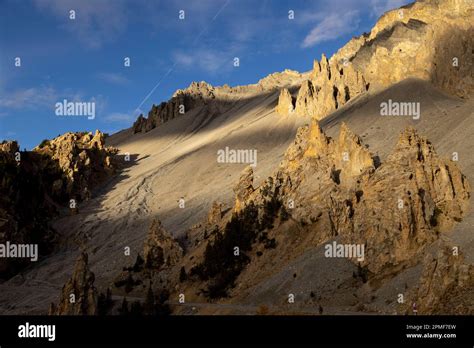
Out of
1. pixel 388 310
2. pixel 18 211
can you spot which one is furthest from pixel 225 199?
pixel 388 310

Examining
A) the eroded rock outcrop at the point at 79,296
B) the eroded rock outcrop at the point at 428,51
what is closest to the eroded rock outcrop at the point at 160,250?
the eroded rock outcrop at the point at 79,296

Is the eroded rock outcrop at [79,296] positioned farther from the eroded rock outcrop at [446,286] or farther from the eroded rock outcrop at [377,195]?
the eroded rock outcrop at [446,286]

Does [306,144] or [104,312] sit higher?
[306,144]

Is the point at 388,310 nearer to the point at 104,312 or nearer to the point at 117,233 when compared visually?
the point at 104,312

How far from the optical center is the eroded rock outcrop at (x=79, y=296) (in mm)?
32625

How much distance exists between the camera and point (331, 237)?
3550 centimetres

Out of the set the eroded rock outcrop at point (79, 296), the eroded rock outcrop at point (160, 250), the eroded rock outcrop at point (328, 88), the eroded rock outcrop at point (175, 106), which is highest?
the eroded rock outcrop at point (175, 106)

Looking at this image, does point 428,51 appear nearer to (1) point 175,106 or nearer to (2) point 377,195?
(2) point 377,195

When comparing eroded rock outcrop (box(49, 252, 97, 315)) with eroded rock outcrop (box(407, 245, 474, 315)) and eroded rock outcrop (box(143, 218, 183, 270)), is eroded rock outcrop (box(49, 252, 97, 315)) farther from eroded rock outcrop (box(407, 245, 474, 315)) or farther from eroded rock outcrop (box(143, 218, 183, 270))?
eroded rock outcrop (box(407, 245, 474, 315))

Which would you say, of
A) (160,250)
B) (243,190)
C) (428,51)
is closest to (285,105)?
(428,51)

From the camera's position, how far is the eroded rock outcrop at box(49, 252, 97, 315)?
1284 inches

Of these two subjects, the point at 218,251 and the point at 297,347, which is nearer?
the point at 297,347

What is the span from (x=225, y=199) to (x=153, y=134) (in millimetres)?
77776

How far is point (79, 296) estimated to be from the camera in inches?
1303
